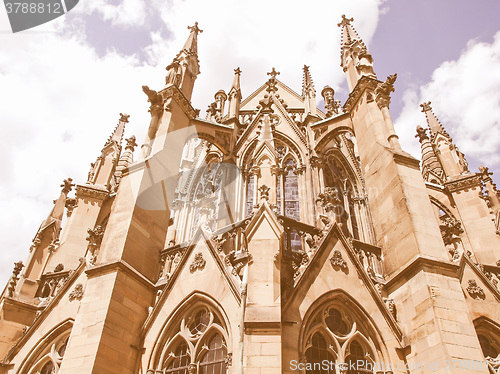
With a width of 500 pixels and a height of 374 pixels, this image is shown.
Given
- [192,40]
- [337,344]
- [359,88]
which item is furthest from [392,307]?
[192,40]

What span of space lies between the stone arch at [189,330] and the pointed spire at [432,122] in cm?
1450

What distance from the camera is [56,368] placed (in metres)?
10.2

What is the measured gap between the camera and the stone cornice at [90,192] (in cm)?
1647

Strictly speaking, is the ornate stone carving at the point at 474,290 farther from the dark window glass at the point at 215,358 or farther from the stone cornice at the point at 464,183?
the dark window glass at the point at 215,358

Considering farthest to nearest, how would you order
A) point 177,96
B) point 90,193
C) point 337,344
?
point 90,193 < point 177,96 < point 337,344

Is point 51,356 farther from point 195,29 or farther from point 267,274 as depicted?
point 195,29

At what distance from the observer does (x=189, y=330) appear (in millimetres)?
→ 8727

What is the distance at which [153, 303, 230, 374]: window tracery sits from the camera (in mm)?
8062

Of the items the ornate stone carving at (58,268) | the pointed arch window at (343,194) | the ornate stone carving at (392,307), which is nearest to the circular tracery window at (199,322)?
the ornate stone carving at (392,307)

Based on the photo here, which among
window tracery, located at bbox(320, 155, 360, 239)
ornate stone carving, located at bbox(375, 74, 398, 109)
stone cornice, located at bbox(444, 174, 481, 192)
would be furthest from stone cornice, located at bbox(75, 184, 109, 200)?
stone cornice, located at bbox(444, 174, 481, 192)

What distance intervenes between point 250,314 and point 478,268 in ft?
23.9

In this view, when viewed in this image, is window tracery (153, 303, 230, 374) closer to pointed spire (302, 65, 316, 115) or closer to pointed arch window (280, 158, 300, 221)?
pointed arch window (280, 158, 300, 221)

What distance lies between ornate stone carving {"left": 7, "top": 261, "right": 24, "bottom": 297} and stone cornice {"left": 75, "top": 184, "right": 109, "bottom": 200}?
136 inches

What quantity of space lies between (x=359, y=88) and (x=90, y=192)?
36.0 feet
